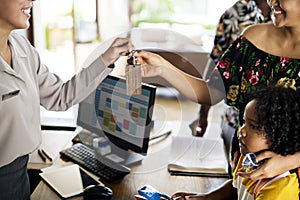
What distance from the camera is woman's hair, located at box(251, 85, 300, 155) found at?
3.61ft

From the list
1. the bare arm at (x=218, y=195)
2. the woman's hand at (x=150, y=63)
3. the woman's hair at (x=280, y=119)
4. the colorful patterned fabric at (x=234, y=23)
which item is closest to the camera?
the woman's hair at (x=280, y=119)

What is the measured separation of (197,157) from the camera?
6.08ft

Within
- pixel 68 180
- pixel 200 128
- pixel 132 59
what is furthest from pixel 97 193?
pixel 200 128

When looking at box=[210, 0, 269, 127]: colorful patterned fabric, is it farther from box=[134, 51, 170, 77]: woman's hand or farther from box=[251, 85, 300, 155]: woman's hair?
box=[251, 85, 300, 155]: woman's hair

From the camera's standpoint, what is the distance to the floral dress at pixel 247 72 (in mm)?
1357

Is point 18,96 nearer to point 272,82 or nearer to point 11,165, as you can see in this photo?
point 11,165

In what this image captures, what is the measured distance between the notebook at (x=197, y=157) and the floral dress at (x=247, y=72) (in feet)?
0.86

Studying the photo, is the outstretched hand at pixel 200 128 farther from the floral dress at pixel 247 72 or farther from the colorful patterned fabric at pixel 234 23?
the floral dress at pixel 247 72

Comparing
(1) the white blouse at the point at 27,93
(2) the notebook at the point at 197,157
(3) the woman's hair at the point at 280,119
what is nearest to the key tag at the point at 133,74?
(1) the white blouse at the point at 27,93

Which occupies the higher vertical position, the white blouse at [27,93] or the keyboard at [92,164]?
the white blouse at [27,93]

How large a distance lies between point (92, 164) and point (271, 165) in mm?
867

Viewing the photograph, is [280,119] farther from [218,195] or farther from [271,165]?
[218,195]

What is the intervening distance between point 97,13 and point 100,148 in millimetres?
5413

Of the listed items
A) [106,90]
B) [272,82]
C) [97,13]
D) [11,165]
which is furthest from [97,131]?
[97,13]
